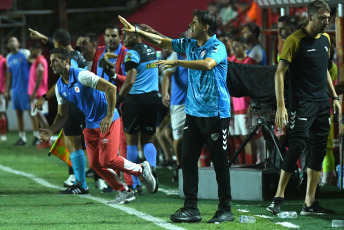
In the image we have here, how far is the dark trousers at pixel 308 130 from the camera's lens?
28.6 feet

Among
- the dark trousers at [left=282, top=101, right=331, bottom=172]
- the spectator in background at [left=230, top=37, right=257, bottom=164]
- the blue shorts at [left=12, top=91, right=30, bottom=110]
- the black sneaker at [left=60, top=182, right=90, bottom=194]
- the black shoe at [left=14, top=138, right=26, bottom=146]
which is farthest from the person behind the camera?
the blue shorts at [left=12, top=91, right=30, bottom=110]

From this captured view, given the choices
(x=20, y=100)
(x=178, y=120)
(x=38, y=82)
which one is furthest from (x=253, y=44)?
(x=20, y=100)


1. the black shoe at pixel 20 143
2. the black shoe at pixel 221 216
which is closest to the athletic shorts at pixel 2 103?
the black shoe at pixel 20 143

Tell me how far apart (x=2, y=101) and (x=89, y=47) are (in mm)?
8280

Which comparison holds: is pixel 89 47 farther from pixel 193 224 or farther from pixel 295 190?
pixel 193 224

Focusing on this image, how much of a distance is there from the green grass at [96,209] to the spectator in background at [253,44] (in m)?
2.23

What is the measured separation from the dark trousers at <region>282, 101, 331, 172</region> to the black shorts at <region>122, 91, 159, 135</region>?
2.58m

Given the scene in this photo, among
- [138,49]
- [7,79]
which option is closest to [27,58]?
[7,79]

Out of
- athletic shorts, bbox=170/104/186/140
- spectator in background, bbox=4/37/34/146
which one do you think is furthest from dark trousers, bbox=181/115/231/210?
spectator in background, bbox=4/37/34/146

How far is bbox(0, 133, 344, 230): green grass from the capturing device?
829 cm

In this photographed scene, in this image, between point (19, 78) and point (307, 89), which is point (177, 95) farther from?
point (19, 78)

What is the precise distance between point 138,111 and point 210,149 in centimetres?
264

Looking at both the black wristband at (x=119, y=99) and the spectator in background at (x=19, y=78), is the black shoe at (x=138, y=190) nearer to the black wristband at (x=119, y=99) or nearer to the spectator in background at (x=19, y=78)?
the black wristband at (x=119, y=99)

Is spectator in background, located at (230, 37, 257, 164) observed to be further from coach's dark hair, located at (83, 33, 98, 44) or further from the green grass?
coach's dark hair, located at (83, 33, 98, 44)
